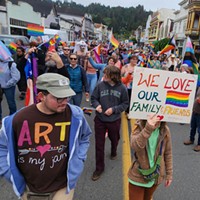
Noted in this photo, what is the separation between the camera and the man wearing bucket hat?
176 cm

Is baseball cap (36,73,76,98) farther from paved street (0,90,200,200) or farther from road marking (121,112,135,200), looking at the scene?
road marking (121,112,135,200)

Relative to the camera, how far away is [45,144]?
1.80 m

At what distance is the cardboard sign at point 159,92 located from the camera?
1.98m

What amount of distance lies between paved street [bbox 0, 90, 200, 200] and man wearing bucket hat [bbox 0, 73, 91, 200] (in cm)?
117

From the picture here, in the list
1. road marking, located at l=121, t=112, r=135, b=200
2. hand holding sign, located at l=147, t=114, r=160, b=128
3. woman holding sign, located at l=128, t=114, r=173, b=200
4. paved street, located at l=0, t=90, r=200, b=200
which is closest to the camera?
hand holding sign, located at l=147, t=114, r=160, b=128

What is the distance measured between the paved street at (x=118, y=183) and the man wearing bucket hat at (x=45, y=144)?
1.17m

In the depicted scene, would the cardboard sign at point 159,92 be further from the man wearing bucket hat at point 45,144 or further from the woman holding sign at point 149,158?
the man wearing bucket hat at point 45,144

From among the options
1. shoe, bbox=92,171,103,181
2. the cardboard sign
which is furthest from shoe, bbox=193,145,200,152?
the cardboard sign

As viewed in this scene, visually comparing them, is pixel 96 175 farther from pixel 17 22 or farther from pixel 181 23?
pixel 181 23

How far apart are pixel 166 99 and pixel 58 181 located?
1271 millimetres

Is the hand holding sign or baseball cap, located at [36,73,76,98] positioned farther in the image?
the hand holding sign

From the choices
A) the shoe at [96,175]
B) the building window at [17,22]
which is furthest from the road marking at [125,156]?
the building window at [17,22]

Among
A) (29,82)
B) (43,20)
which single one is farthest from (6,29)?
(29,82)

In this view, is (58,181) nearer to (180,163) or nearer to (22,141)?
(22,141)
